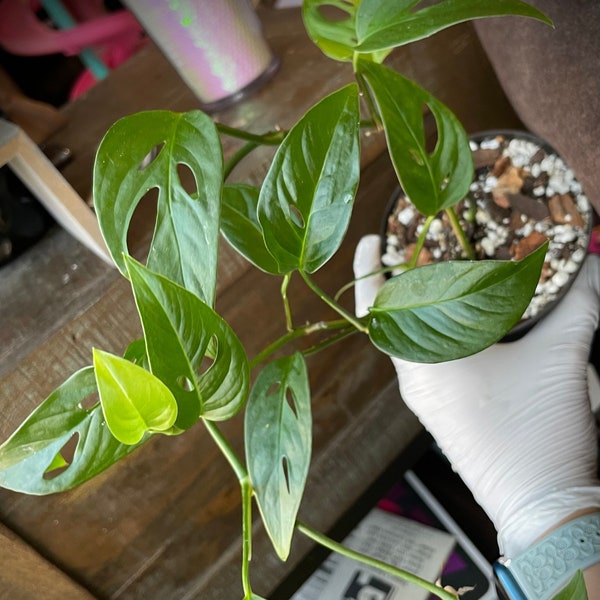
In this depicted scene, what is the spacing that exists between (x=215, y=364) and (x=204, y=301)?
1.8 inches

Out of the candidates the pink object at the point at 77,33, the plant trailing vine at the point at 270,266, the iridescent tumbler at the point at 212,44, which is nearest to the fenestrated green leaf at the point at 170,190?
the plant trailing vine at the point at 270,266

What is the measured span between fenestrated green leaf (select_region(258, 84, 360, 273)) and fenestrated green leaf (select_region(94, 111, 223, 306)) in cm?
5

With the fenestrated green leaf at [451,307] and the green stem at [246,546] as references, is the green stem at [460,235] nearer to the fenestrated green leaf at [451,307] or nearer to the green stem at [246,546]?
A: the fenestrated green leaf at [451,307]

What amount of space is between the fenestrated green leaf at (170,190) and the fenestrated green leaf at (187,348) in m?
0.03

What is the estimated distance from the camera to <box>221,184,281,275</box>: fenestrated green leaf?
1.78 ft

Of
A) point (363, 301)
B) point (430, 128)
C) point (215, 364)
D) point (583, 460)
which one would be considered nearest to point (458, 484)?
point (583, 460)

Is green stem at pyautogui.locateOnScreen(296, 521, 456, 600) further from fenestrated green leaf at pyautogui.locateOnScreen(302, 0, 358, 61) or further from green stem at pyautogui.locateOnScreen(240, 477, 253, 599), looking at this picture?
fenestrated green leaf at pyautogui.locateOnScreen(302, 0, 358, 61)

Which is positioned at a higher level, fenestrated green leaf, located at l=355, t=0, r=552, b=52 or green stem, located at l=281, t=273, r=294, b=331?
fenestrated green leaf, located at l=355, t=0, r=552, b=52

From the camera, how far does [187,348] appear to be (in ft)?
1.36

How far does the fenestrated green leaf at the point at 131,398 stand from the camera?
37 centimetres

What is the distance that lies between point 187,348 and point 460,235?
37cm

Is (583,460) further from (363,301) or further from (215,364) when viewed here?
(215,364)

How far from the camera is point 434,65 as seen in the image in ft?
2.61

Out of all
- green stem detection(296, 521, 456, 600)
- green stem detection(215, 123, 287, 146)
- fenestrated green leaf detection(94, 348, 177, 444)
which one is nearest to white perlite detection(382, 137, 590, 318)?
green stem detection(215, 123, 287, 146)
